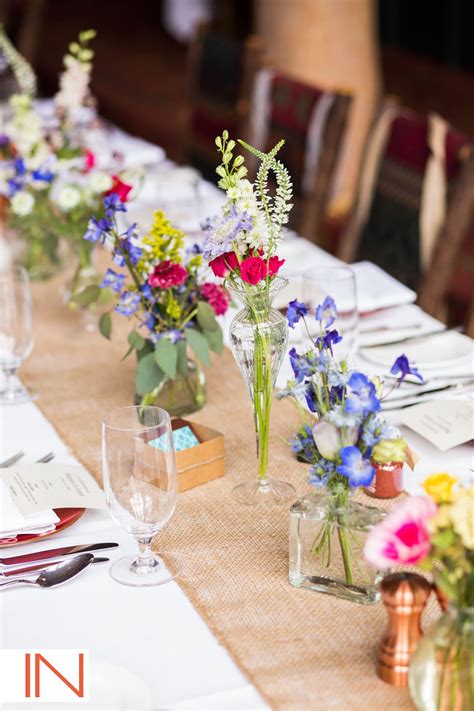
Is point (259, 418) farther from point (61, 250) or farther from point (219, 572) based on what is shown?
point (61, 250)

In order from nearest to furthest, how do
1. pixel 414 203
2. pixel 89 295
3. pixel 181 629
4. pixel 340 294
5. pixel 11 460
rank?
pixel 181 629, pixel 11 460, pixel 340 294, pixel 89 295, pixel 414 203

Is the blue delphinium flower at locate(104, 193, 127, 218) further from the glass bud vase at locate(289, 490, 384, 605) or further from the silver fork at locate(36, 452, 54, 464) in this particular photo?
the glass bud vase at locate(289, 490, 384, 605)

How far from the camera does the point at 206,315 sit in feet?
5.59

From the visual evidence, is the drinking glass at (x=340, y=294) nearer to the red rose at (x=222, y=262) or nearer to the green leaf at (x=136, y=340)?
the green leaf at (x=136, y=340)

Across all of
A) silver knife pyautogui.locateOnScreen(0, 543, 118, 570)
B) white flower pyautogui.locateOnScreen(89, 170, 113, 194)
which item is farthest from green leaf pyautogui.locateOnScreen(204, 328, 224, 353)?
white flower pyautogui.locateOnScreen(89, 170, 113, 194)

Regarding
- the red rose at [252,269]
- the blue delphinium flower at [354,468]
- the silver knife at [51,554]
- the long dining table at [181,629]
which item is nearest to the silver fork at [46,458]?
the long dining table at [181,629]

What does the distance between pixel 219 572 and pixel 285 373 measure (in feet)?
1.82

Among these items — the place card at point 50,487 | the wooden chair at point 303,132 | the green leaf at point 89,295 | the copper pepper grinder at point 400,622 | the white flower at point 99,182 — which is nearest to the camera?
the copper pepper grinder at point 400,622

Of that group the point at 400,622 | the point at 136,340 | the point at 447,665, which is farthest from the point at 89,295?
the point at 447,665

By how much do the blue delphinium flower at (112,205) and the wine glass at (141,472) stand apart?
466mm

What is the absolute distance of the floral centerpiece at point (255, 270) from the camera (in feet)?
4.17

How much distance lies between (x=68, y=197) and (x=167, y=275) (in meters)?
0.61

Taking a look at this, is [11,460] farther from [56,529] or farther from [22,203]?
[22,203]

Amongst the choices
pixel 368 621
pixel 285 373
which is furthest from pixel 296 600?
pixel 285 373
